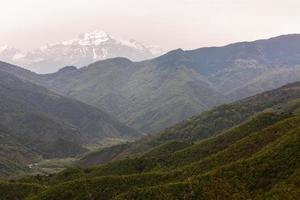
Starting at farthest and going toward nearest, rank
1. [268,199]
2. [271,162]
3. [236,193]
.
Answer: [271,162], [236,193], [268,199]

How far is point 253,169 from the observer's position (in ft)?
646

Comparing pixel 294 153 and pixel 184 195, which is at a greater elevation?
pixel 294 153

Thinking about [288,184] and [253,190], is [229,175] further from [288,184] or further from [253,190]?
[288,184]

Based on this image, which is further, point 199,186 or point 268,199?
point 199,186

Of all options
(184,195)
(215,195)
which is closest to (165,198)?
(184,195)

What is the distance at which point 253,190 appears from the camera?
612 ft

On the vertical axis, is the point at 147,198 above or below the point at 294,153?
below

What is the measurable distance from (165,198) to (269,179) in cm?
3823

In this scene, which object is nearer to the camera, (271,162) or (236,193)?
(236,193)

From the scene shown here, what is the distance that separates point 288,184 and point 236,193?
19293 millimetres

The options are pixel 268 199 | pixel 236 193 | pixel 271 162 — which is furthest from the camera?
pixel 271 162

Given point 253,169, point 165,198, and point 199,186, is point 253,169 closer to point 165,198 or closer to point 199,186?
point 199,186

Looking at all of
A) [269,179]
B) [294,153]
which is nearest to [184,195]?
[269,179]

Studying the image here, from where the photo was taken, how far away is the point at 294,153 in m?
198
